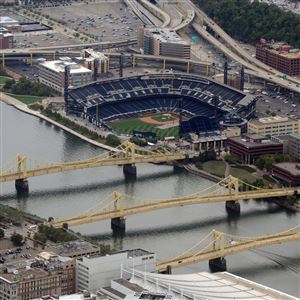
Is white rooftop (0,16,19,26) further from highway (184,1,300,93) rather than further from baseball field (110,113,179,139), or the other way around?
baseball field (110,113,179,139)

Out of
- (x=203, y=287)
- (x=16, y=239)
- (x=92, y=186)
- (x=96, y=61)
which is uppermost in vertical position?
(x=203, y=287)

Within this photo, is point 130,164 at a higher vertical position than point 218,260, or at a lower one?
lower

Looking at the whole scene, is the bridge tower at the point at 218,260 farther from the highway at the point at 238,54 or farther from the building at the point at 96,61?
the building at the point at 96,61

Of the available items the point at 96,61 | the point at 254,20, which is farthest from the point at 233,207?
the point at 254,20

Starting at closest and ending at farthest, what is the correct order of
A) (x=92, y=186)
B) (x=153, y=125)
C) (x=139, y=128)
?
1. (x=92, y=186)
2. (x=139, y=128)
3. (x=153, y=125)

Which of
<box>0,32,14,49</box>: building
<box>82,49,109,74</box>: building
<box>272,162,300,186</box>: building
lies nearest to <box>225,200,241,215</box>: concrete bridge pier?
<box>272,162,300,186</box>: building

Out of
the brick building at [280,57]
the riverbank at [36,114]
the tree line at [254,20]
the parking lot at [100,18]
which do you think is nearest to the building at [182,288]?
the riverbank at [36,114]

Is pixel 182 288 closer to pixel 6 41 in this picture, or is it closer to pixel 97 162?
pixel 97 162
